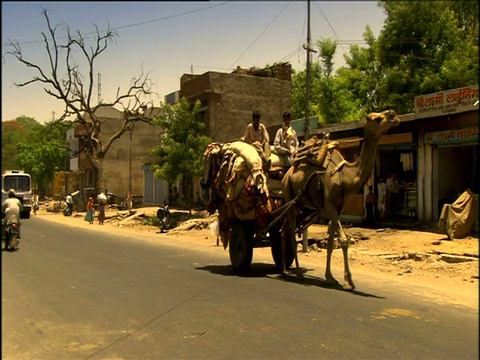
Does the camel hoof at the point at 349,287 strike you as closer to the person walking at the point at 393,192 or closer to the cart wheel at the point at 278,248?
the cart wheel at the point at 278,248

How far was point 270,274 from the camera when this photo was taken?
10.3m

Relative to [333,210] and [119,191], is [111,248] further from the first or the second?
[119,191]

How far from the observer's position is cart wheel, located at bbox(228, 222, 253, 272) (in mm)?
10094

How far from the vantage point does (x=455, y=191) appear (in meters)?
16.2

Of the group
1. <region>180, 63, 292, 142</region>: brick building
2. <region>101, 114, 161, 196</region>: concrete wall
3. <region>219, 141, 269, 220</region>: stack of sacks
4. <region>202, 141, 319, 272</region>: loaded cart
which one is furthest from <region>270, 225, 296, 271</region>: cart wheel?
<region>101, 114, 161, 196</region>: concrete wall

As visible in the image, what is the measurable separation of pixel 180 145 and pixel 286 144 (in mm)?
17270

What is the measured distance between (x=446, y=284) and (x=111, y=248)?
9.29 metres

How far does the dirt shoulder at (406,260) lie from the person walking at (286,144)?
8.11ft

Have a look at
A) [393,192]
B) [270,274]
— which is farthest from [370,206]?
[270,274]

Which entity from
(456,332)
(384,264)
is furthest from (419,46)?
(456,332)

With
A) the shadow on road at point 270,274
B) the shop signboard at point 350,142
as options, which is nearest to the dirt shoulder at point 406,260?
the shadow on road at point 270,274

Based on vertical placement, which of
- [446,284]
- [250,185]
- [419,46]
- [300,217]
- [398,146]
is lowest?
[446,284]

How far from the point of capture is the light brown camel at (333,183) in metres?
7.31

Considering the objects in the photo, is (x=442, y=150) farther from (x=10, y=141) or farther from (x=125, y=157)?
(x=125, y=157)
